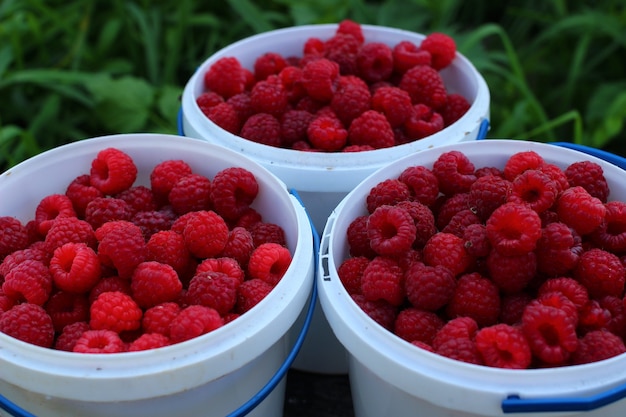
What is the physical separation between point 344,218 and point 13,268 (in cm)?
61

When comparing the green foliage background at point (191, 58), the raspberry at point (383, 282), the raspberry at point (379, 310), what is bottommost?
the green foliage background at point (191, 58)

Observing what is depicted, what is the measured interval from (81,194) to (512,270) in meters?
0.88

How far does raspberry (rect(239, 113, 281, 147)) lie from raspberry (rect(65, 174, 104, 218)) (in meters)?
0.36

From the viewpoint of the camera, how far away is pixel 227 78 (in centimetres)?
177

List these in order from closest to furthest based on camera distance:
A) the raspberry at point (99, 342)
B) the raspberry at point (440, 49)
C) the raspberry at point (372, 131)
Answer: the raspberry at point (99, 342) → the raspberry at point (372, 131) → the raspberry at point (440, 49)

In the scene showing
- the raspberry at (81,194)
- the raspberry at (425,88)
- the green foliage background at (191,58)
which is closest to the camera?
the raspberry at (81,194)

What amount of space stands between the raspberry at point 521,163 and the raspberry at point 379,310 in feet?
1.27

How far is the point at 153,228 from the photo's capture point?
1.36m

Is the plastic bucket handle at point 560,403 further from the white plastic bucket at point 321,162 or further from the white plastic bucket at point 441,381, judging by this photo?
the white plastic bucket at point 321,162

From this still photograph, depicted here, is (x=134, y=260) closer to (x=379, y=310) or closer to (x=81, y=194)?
(x=81, y=194)

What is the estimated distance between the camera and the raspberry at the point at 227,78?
69.6 inches

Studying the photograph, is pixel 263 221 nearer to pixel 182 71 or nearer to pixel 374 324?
pixel 374 324

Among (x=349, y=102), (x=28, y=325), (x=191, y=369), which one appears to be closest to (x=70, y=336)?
(x=28, y=325)

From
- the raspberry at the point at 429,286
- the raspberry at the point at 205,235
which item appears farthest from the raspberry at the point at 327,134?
the raspberry at the point at 429,286
